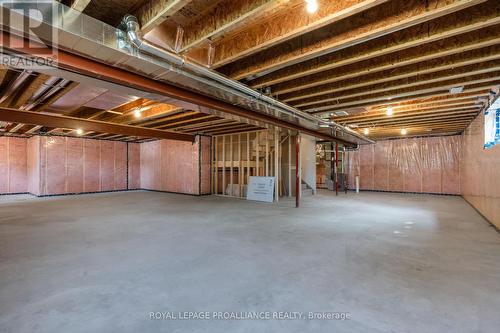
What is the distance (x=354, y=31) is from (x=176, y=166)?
8.28 metres

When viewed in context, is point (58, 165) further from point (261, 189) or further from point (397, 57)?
point (397, 57)

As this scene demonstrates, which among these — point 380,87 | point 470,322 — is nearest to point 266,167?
point 380,87

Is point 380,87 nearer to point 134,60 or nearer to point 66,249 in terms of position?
point 134,60

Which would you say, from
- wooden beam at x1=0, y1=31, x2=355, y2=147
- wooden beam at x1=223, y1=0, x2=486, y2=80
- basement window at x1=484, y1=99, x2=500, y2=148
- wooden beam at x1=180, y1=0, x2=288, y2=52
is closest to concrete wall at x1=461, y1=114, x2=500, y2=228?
basement window at x1=484, y1=99, x2=500, y2=148

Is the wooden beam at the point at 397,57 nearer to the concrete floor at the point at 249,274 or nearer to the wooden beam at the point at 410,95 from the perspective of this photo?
the wooden beam at the point at 410,95

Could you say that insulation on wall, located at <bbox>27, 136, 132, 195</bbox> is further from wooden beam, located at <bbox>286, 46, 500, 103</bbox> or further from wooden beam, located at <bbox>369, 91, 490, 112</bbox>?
wooden beam, located at <bbox>369, 91, 490, 112</bbox>

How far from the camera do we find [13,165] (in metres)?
9.16

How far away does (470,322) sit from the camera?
65.2 inches

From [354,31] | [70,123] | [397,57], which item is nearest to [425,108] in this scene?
[397,57]

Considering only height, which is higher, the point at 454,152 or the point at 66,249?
the point at 454,152

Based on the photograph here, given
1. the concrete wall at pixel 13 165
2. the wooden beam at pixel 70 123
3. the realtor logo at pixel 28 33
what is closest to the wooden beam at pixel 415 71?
the realtor logo at pixel 28 33

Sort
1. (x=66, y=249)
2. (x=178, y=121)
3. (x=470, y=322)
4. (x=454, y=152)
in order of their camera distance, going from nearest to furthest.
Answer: (x=470, y=322), (x=66, y=249), (x=178, y=121), (x=454, y=152)

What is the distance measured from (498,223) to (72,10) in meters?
6.00

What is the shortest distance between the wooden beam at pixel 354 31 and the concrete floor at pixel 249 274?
2194 mm
